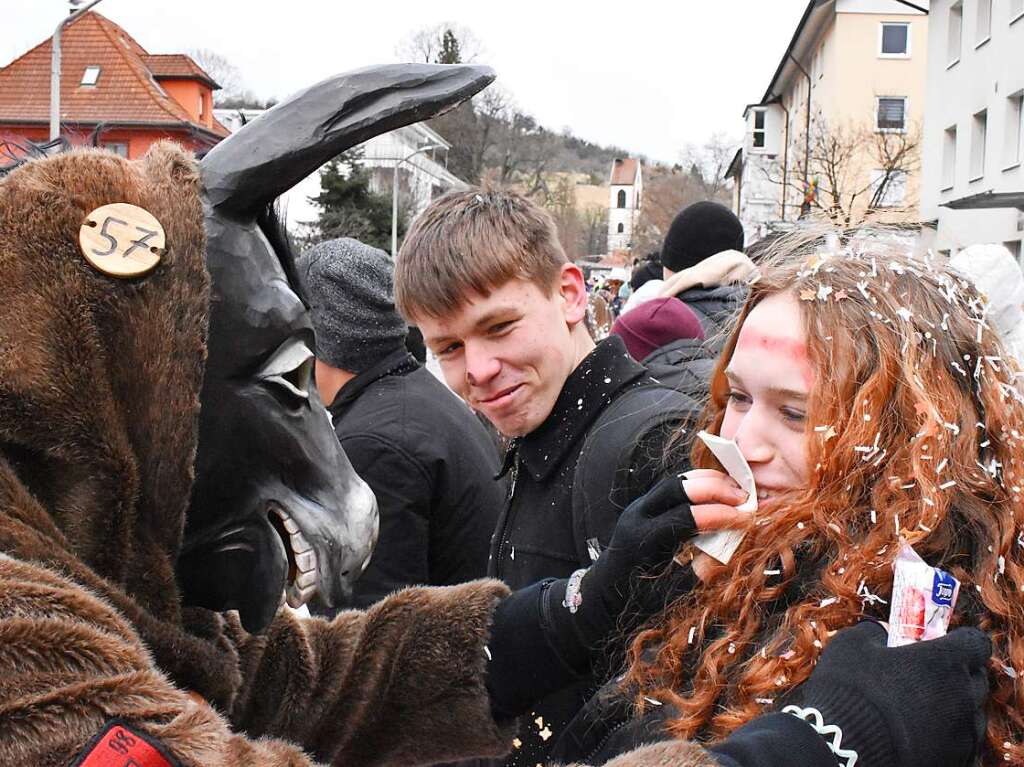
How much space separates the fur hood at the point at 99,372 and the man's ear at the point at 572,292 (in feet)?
3.92

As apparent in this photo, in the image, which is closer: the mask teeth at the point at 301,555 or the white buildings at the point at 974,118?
the mask teeth at the point at 301,555

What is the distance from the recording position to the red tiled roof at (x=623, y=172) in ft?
438

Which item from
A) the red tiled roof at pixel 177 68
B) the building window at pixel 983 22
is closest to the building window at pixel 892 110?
the building window at pixel 983 22

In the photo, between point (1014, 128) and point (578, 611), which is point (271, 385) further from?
point (1014, 128)

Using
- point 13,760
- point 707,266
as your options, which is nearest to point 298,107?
point 13,760

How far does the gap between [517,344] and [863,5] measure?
41824 millimetres

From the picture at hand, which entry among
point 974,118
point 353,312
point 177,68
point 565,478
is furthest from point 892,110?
point 565,478

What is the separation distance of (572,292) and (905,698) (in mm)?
1588

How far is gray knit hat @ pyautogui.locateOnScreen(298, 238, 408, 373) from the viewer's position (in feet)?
12.2

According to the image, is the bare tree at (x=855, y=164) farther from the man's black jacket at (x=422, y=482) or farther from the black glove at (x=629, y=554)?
the black glove at (x=629, y=554)

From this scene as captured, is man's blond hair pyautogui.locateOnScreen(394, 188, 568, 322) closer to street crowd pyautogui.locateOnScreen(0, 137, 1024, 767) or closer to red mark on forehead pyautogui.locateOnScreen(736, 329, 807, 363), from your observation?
street crowd pyautogui.locateOnScreen(0, 137, 1024, 767)

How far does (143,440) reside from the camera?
Answer: 1.66 m

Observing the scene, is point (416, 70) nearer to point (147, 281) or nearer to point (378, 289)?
point (147, 281)

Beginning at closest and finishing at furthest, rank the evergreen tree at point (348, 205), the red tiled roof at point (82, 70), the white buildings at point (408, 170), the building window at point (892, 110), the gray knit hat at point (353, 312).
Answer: the gray knit hat at point (353, 312) < the red tiled roof at point (82, 70) < the evergreen tree at point (348, 205) < the white buildings at point (408, 170) < the building window at point (892, 110)
